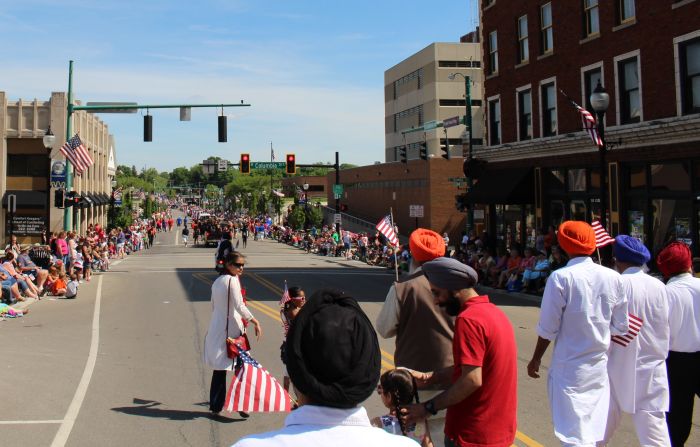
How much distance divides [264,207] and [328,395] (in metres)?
99.8

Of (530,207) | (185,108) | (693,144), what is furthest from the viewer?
(530,207)

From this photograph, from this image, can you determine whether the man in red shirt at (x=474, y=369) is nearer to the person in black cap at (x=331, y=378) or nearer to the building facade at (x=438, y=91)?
the person in black cap at (x=331, y=378)

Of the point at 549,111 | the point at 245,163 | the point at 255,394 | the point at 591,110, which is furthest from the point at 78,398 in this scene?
the point at 245,163

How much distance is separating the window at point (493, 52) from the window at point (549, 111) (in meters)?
4.08

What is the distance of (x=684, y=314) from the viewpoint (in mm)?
5680

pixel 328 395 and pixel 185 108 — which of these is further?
pixel 185 108

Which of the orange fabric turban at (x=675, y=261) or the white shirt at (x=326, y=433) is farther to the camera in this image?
the orange fabric turban at (x=675, y=261)

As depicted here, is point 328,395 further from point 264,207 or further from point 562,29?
point 264,207

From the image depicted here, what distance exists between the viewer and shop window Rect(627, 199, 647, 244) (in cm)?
2132

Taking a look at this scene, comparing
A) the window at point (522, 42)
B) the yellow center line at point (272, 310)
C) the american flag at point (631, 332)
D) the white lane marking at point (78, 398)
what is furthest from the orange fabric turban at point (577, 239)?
the window at point (522, 42)

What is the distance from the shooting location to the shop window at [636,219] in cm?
2132

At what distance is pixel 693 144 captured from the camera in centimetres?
1909

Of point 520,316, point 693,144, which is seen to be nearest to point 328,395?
point 520,316

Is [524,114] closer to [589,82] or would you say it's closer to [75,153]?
[589,82]
